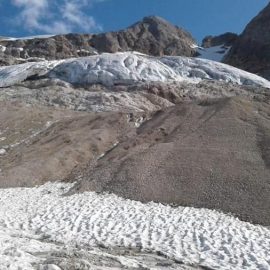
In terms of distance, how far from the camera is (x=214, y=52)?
151 metres

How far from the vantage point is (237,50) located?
419ft

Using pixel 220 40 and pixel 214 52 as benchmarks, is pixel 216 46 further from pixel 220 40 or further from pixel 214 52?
pixel 214 52

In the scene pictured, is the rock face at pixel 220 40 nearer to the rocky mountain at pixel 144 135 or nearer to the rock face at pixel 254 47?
the rock face at pixel 254 47

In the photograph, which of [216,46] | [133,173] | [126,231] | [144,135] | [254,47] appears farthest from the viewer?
[216,46]

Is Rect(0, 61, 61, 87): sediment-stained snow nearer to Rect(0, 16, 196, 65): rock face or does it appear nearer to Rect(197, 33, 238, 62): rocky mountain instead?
Rect(0, 16, 196, 65): rock face

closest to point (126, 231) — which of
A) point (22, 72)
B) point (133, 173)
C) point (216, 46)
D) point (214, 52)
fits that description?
point (133, 173)

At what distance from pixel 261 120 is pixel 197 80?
1065 inches

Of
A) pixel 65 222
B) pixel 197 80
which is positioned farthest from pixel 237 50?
pixel 65 222

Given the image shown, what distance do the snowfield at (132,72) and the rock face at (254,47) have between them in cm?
4886

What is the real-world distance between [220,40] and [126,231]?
489 feet

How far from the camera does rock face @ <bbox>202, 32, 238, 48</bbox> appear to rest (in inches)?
6209

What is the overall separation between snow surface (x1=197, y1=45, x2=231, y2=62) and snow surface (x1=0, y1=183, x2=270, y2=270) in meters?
120

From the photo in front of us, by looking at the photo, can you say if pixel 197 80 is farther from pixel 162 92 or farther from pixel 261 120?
pixel 261 120

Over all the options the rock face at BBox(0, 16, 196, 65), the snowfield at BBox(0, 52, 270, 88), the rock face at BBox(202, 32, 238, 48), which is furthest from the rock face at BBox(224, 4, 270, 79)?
the snowfield at BBox(0, 52, 270, 88)
